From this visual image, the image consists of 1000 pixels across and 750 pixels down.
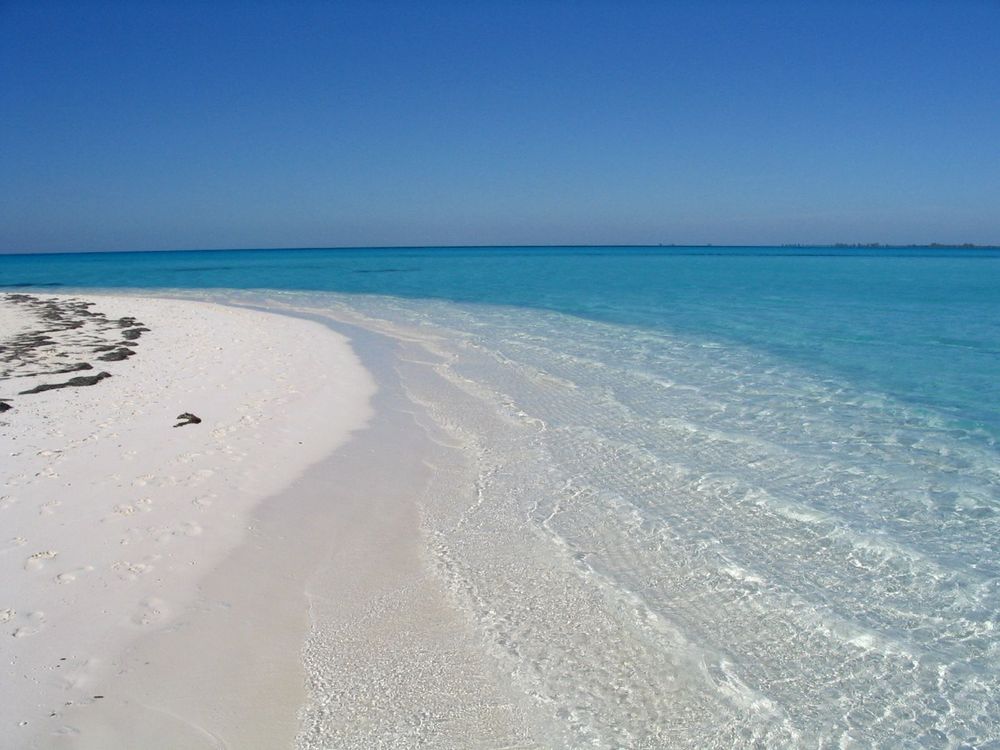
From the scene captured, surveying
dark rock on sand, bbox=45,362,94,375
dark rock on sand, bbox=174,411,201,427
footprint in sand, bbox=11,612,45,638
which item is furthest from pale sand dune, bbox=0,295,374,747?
dark rock on sand, bbox=45,362,94,375

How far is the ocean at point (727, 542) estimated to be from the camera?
144 inches

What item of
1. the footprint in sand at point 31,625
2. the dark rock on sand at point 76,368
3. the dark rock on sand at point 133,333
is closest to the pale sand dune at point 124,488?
the footprint in sand at point 31,625

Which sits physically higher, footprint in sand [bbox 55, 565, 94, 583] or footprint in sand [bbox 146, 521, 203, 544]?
footprint in sand [bbox 55, 565, 94, 583]

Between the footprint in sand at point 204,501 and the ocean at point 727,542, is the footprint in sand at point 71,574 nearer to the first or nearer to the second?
the footprint in sand at point 204,501

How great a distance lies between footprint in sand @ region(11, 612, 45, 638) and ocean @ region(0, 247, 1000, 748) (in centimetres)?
195

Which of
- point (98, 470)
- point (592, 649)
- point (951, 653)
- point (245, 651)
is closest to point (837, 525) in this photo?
point (951, 653)

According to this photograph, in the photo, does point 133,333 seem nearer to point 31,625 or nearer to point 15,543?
point 15,543

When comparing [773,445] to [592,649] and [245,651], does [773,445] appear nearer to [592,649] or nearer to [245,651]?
[592,649]

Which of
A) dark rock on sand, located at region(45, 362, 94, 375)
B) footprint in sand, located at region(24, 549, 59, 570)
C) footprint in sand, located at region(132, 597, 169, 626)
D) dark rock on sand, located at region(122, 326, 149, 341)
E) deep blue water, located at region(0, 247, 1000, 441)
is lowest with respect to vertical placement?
deep blue water, located at region(0, 247, 1000, 441)

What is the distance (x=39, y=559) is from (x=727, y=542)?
5.26 meters

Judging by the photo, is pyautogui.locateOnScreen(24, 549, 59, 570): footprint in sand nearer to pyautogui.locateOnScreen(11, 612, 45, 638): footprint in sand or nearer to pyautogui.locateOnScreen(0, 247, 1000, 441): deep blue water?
pyautogui.locateOnScreen(11, 612, 45, 638): footprint in sand

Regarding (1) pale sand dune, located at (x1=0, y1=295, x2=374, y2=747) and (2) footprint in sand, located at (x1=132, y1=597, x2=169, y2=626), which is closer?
(1) pale sand dune, located at (x1=0, y1=295, x2=374, y2=747)

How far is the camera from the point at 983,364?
42.2 ft

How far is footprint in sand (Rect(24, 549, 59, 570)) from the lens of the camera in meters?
4.73
